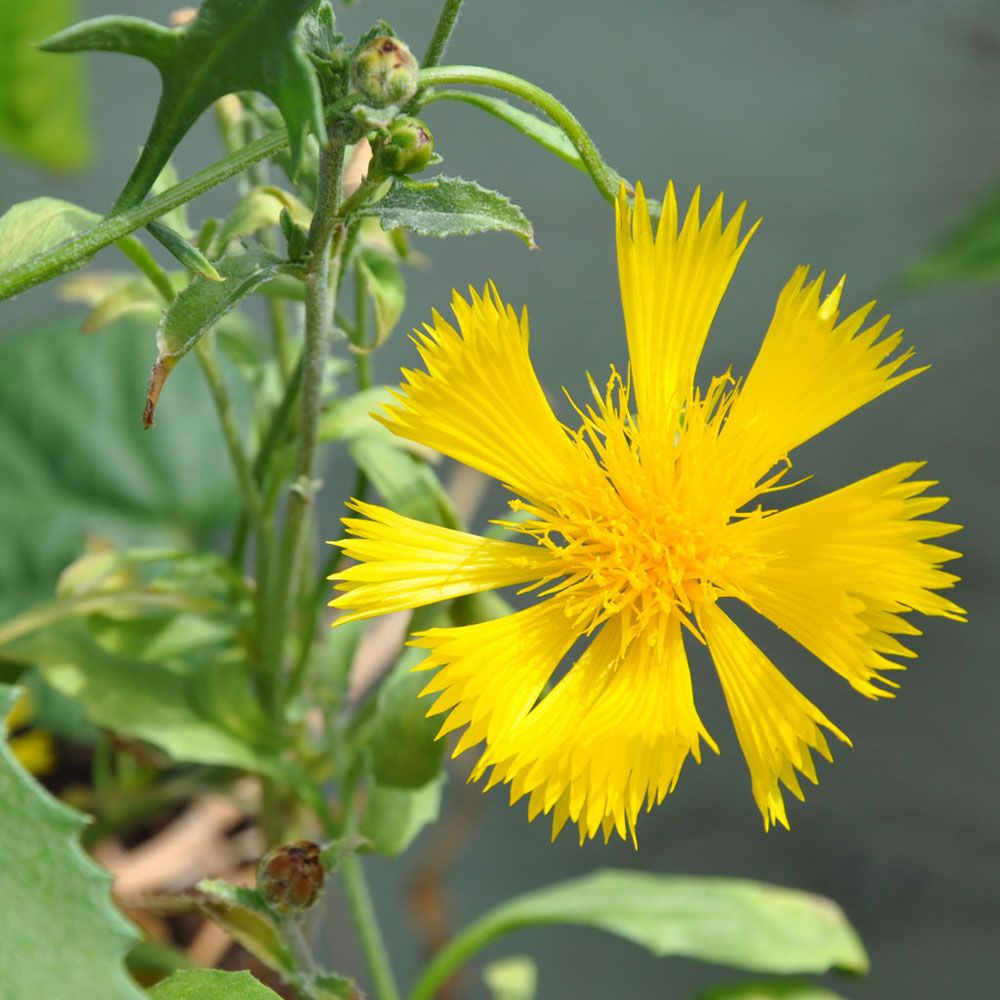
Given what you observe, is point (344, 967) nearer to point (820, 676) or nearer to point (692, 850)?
point (692, 850)

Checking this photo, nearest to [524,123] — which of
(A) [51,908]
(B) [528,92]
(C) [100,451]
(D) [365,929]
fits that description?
(B) [528,92]

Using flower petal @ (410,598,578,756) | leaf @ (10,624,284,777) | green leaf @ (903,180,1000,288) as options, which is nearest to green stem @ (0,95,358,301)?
flower petal @ (410,598,578,756)

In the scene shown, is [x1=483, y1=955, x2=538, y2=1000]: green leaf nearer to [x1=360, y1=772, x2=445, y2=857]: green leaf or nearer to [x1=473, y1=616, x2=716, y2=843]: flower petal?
[x1=360, y1=772, x2=445, y2=857]: green leaf

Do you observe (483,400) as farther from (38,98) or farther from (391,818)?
(38,98)

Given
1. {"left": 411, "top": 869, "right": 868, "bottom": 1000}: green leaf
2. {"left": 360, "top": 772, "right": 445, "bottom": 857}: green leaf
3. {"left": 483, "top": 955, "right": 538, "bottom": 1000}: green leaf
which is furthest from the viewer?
{"left": 483, "top": 955, "right": 538, "bottom": 1000}: green leaf

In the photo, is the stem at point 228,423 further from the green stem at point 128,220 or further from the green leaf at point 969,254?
the green leaf at point 969,254

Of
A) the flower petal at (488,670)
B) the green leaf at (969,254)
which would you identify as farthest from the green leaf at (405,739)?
the green leaf at (969,254)

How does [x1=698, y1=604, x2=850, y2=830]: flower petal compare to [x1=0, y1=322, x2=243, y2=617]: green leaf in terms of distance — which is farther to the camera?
[x1=0, y1=322, x2=243, y2=617]: green leaf
